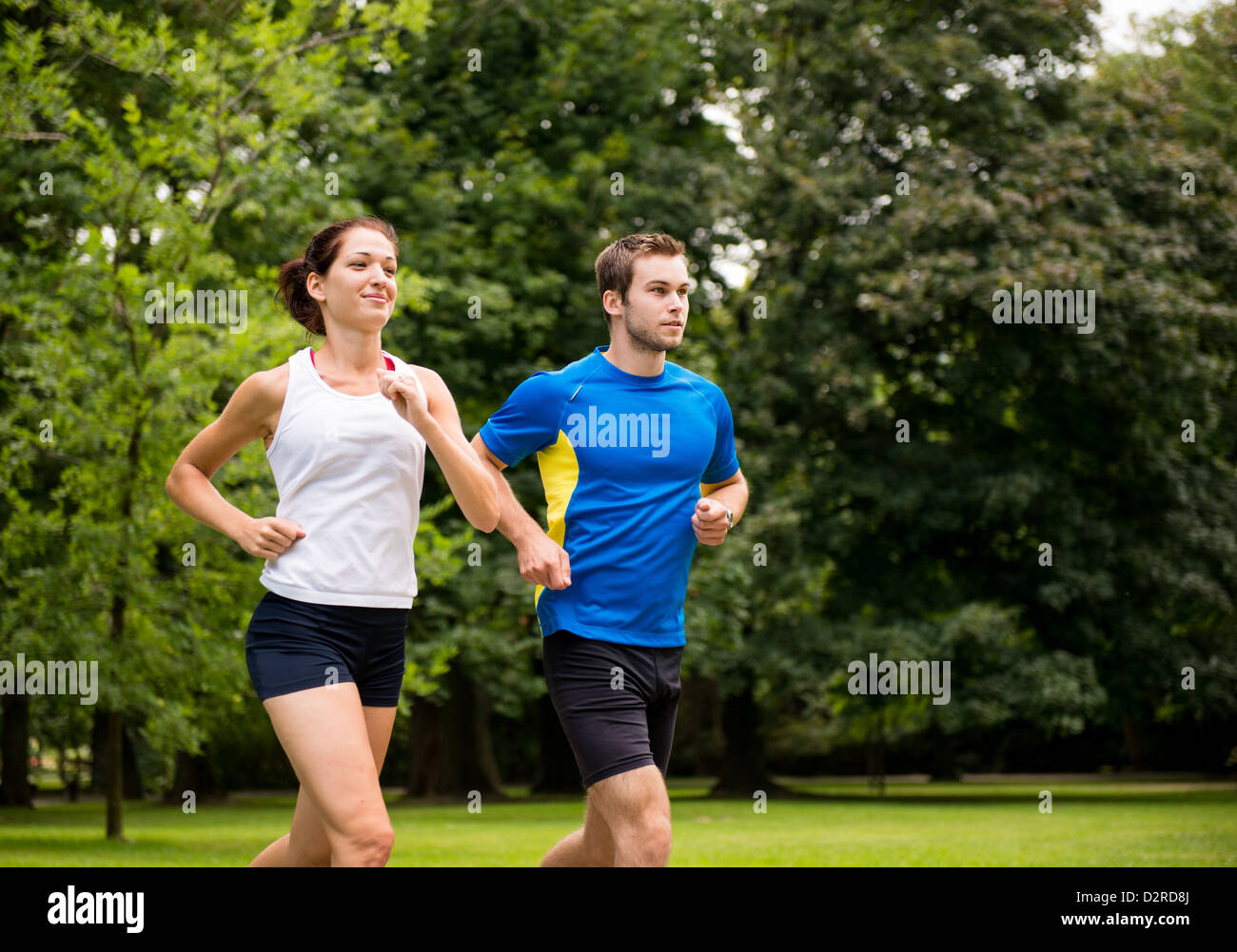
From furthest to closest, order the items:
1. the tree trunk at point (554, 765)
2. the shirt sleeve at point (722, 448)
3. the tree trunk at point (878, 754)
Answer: the tree trunk at point (554, 765) < the tree trunk at point (878, 754) < the shirt sleeve at point (722, 448)

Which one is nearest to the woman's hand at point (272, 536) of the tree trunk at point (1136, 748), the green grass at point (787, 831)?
the green grass at point (787, 831)

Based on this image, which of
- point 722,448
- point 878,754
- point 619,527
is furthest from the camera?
point 878,754

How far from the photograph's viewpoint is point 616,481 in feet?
15.3

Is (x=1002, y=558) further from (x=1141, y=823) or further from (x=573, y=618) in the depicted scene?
(x=573, y=618)

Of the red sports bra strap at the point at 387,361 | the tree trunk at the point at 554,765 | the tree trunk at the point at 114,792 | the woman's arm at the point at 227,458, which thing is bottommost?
the tree trunk at the point at 554,765

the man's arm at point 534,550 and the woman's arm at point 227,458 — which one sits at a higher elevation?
the woman's arm at point 227,458

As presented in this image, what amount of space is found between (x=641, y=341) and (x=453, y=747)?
25.0 m

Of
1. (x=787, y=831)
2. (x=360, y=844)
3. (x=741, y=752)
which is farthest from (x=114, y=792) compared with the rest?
(x=741, y=752)

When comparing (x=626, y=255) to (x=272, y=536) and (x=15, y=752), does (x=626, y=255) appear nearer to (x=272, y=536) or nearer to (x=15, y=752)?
(x=272, y=536)

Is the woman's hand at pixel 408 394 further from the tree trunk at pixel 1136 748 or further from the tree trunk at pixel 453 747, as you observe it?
the tree trunk at pixel 1136 748

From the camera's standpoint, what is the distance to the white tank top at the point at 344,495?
4.13 metres

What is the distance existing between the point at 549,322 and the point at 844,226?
223 inches

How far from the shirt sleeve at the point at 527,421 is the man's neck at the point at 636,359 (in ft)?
0.92
